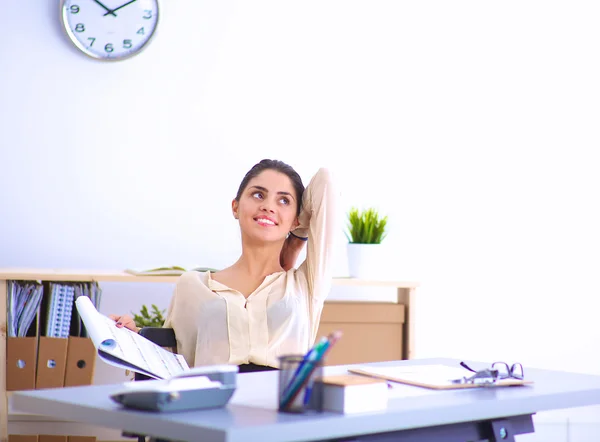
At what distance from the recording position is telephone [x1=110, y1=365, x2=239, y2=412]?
112cm

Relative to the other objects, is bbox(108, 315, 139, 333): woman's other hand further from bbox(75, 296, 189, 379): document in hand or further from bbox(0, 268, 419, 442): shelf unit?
bbox(0, 268, 419, 442): shelf unit

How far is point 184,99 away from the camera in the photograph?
352cm

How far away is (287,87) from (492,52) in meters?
0.94

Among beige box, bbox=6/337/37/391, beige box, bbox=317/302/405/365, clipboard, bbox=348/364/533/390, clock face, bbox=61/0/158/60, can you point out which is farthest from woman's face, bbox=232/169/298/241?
clock face, bbox=61/0/158/60

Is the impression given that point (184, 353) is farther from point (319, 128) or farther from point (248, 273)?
point (319, 128)

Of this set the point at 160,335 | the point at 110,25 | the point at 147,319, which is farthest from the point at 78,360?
the point at 110,25

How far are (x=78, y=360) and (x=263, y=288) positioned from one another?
113 centimetres

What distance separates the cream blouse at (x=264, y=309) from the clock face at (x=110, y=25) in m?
1.54

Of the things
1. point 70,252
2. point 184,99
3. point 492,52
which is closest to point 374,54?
point 492,52

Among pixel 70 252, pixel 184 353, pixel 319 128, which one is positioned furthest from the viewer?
pixel 319 128

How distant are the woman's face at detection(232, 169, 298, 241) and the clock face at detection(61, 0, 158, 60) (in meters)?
1.47

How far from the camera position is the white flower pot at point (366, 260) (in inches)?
Result: 128

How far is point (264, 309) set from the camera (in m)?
2.07

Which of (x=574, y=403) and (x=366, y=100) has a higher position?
(x=366, y=100)
